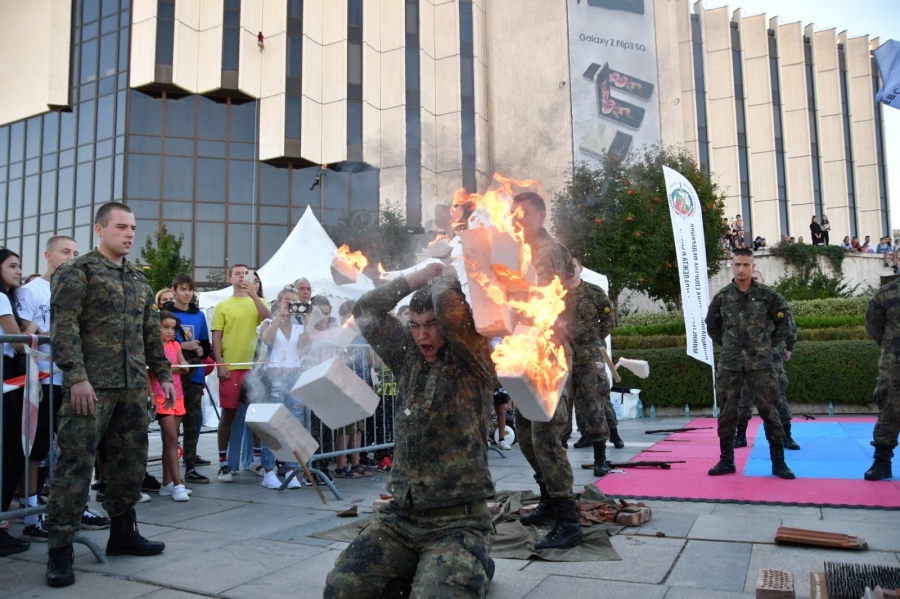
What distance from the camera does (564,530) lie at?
4.09 meters

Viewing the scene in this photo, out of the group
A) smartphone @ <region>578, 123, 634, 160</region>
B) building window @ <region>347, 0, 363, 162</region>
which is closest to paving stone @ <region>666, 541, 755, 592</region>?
building window @ <region>347, 0, 363, 162</region>

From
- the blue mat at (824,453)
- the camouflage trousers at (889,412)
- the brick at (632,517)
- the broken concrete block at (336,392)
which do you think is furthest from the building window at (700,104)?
the broken concrete block at (336,392)

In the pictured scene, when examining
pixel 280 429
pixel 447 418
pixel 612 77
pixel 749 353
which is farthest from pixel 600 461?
pixel 612 77

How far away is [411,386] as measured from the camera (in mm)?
2998

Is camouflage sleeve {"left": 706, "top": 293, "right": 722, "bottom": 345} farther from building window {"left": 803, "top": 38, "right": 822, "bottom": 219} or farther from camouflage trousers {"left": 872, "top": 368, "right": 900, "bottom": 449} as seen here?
building window {"left": 803, "top": 38, "right": 822, "bottom": 219}

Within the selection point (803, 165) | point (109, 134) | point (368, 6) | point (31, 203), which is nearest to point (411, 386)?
point (368, 6)

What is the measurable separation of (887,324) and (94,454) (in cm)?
677

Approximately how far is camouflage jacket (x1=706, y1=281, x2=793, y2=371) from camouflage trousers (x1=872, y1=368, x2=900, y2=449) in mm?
954

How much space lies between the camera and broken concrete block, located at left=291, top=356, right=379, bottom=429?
3.70m

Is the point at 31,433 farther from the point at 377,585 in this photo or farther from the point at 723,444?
the point at 723,444

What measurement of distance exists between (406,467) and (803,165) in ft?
140

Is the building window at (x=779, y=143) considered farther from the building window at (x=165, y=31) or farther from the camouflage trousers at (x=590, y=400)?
the camouflage trousers at (x=590, y=400)

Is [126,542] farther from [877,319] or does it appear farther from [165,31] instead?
[165,31]

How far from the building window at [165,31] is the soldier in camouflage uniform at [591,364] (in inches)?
947
